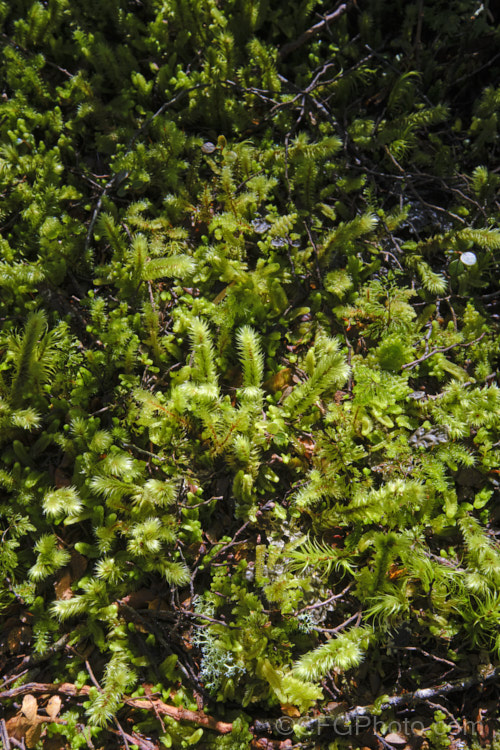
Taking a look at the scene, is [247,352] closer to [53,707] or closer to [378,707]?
[378,707]

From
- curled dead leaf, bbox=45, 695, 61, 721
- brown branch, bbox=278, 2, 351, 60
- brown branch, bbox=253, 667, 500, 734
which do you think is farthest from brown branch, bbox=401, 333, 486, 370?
curled dead leaf, bbox=45, 695, 61, 721

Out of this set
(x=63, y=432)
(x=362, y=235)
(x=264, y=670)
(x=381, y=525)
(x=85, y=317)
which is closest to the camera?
(x=264, y=670)

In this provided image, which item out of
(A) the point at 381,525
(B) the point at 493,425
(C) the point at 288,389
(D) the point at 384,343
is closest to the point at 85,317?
(C) the point at 288,389

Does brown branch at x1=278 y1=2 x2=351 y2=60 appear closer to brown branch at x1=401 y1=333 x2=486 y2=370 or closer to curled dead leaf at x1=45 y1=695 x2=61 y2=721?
brown branch at x1=401 y1=333 x2=486 y2=370

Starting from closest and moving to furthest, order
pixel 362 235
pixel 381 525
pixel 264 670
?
pixel 264 670 → pixel 381 525 → pixel 362 235

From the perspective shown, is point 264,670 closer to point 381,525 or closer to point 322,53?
point 381,525

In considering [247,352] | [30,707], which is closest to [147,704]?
[30,707]

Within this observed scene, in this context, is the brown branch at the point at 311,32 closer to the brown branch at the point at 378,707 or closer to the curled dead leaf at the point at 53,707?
the brown branch at the point at 378,707
